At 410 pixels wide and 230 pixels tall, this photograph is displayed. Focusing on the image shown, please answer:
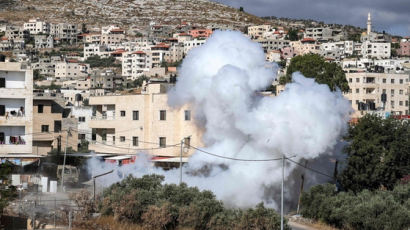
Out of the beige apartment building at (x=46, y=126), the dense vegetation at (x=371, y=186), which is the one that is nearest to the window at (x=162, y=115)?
the beige apartment building at (x=46, y=126)

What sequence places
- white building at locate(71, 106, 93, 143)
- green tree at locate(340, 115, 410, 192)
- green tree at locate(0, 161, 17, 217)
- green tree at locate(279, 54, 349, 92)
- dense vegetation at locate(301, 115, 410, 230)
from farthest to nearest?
white building at locate(71, 106, 93, 143) < green tree at locate(279, 54, 349, 92) < green tree at locate(340, 115, 410, 192) < dense vegetation at locate(301, 115, 410, 230) < green tree at locate(0, 161, 17, 217)

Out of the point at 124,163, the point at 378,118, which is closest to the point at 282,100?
the point at 378,118

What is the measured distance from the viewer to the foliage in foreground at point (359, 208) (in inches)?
1479

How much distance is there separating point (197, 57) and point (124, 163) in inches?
425

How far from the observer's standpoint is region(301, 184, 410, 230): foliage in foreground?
37562mm

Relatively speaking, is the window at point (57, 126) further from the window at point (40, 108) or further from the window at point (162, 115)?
the window at point (162, 115)

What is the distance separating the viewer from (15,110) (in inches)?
2199

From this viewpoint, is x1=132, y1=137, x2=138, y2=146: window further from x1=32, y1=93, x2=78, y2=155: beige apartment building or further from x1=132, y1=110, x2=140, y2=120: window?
x1=32, y1=93, x2=78, y2=155: beige apartment building

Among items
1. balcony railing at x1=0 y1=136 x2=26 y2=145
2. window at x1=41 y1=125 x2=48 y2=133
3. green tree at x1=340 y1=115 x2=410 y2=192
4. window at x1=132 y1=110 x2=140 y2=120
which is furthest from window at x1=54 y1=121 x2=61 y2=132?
green tree at x1=340 y1=115 x2=410 y2=192

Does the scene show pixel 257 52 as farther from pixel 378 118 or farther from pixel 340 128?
pixel 378 118

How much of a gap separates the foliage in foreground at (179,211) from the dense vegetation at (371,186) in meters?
6.79

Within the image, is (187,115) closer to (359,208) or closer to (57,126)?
(57,126)

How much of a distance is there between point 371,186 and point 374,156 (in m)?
1.98

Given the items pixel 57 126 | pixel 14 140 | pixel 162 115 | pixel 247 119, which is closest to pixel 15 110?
pixel 14 140
